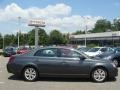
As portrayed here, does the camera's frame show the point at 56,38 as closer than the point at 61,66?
No

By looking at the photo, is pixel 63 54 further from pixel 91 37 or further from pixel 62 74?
pixel 91 37

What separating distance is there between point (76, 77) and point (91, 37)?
10189 cm

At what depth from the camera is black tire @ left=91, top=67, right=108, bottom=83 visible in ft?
43.9

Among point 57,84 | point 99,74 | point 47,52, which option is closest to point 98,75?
point 99,74

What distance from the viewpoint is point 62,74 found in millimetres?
13430

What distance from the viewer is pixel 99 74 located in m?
13.4

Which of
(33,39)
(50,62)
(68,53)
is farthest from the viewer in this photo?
(33,39)

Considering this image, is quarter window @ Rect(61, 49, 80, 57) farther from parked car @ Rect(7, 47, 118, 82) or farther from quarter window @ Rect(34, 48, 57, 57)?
quarter window @ Rect(34, 48, 57, 57)

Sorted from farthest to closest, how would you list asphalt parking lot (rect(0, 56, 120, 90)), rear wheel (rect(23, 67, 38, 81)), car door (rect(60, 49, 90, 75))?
rear wheel (rect(23, 67, 38, 81))
car door (rect(60, 49, 90, 75))
asphalt parking lot (rect(0, 56, 120, 90))

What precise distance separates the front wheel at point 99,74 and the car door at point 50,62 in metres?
1.55

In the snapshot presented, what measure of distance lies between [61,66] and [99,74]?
1.69 metres

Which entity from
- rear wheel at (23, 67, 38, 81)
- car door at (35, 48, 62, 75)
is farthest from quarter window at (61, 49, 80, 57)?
rear wheel at (23, 67, 38, 81)

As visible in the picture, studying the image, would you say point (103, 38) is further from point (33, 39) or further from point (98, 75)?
point (98, 75)

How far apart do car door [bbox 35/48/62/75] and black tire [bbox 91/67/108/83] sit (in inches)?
59.9
